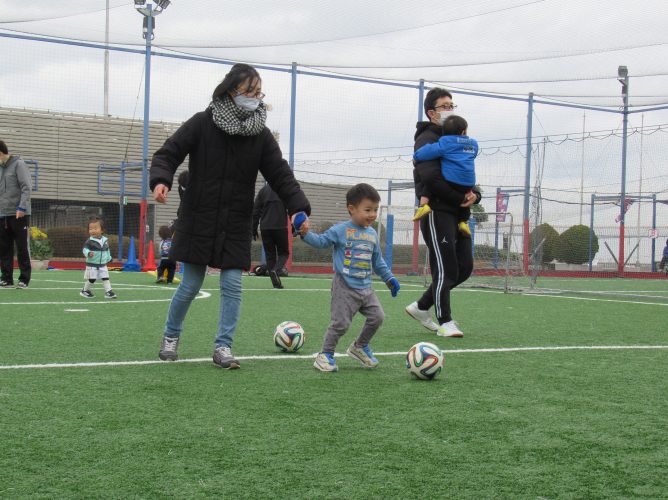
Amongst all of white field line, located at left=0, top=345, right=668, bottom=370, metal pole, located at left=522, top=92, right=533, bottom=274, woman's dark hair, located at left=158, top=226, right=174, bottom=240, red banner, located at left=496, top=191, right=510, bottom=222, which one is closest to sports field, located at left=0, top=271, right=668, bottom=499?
white field line, located at left=0, top=345, right=668, bottom=370

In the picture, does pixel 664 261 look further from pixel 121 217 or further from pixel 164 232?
pixel 164 232

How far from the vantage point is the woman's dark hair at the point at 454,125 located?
6.62m

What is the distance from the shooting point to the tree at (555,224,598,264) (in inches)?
979

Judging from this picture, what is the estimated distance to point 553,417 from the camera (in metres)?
3.39

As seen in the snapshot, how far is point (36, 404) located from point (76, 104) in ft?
56.2

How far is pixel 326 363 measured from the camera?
4.59m

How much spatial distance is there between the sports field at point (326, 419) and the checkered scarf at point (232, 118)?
1.39 meters

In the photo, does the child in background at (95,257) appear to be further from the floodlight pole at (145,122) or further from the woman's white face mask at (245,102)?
the floodlight pole at (145,122)

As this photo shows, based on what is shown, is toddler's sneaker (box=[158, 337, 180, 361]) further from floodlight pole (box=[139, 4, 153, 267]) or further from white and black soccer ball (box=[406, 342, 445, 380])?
floodlight pole (box=[139, 4, 153, 267])

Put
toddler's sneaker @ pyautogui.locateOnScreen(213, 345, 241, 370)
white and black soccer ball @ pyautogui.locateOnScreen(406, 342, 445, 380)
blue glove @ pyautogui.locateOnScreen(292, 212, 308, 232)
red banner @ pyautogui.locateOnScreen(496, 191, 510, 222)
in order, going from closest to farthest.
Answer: white and black soccer ball @ pyautogui.locateOnScreen(406, 342, 445, 380) → toddler's sneaker @ pyautogui.locateOnScreen(213, 345, 241, 370) → blue glove @ pyautogui.locateOnScreen(292, 212, 308, 232) → red banner @ pyautogui.locateOnScreen(496, 191, 510, 222)

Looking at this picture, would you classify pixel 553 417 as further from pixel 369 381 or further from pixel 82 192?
pixel 82 192

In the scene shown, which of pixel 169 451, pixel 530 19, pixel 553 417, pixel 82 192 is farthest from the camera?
pixel 82 192

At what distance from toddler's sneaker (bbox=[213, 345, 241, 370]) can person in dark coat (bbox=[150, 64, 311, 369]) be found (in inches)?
1.7

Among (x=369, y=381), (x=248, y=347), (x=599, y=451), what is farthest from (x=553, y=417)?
(x=248, y=347)
